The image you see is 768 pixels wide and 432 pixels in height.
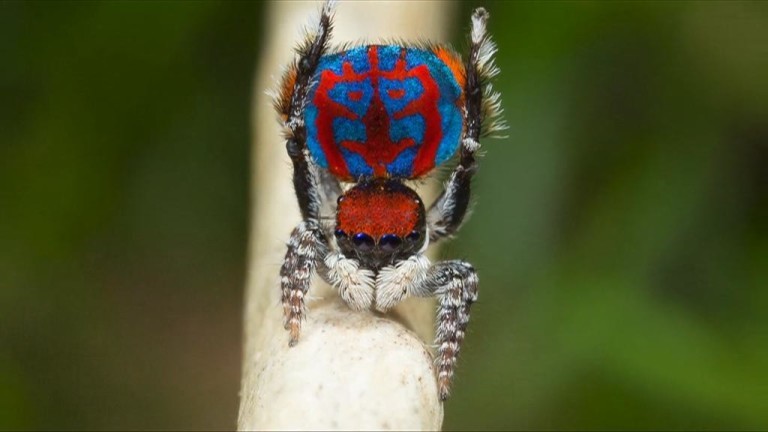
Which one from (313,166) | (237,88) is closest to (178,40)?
(237,88)

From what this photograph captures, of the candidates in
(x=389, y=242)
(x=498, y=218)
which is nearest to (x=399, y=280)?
(x=389, y=242)

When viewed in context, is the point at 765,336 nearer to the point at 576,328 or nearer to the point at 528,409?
the point at 576,328

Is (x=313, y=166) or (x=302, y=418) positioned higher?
(x=313, y=166)

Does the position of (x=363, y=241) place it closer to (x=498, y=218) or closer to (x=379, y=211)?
(x=379, y=211)

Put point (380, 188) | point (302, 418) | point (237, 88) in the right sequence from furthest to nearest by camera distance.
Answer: point (237, 88)
point (380, 188)
point (302, 418)

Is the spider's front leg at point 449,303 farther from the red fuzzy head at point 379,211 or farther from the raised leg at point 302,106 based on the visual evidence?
the raised leg at point 302,106

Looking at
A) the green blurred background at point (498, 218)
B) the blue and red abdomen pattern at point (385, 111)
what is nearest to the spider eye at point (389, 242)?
the blue and red abdomen pattern at point (385, 111)

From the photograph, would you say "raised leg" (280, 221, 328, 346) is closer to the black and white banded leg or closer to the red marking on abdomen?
the black and white banded leg
